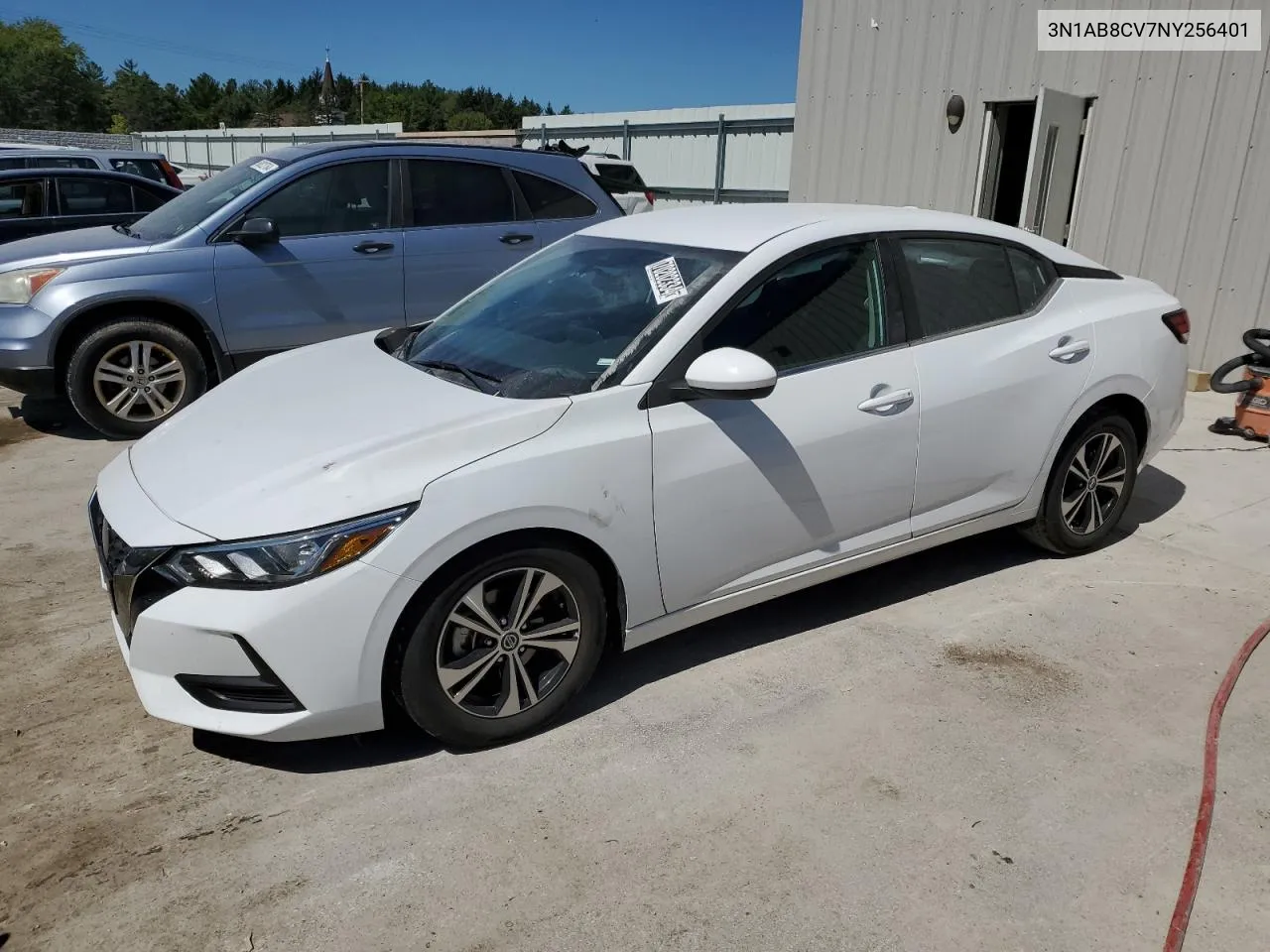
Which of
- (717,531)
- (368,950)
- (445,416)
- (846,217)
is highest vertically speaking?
(846,217)

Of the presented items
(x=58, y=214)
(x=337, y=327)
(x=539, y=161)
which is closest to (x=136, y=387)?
(x=337, y=327)

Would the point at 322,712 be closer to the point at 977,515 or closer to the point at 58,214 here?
the point at 977,515

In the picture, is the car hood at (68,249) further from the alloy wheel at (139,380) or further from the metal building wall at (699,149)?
the metal building wall at (699,149)

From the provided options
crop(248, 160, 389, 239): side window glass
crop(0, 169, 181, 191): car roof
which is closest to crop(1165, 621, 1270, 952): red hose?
crop(248, 160, 389, 239): side window glass

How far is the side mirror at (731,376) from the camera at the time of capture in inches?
121

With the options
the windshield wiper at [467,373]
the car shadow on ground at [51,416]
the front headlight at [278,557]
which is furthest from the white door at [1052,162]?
the car shadow on ground at [51,416]

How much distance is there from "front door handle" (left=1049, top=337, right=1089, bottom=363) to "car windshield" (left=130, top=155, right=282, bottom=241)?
196 inches

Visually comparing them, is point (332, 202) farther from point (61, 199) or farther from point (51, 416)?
point (61, 199)

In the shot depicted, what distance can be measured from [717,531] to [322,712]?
1366 millimetres

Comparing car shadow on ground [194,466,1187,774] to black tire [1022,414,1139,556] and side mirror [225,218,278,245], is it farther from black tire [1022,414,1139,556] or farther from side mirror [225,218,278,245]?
side mirror [225,218,278,245]

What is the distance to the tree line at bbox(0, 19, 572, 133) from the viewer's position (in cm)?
7544

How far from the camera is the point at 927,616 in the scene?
13.3 feet

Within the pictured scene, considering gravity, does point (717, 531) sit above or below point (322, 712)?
above

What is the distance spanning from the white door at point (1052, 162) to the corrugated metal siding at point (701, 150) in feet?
25.9
